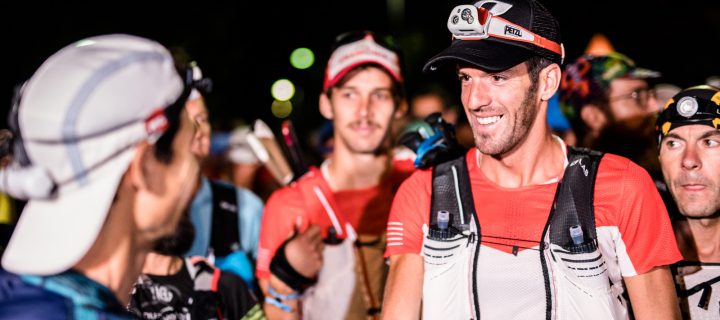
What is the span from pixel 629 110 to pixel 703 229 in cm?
185

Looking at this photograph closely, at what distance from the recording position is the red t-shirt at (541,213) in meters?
2.86

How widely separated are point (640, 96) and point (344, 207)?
8.16 ft

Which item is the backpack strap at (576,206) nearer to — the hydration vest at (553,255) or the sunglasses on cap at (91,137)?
the hydration vest at (553,255)

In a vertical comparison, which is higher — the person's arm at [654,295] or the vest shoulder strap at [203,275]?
A: the person's arm at [654,295]

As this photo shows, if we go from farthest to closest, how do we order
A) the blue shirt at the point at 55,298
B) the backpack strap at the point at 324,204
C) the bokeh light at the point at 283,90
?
the bokeh light at the point at 283,90 < the backpack strap at the point at 324,204 < the blue shirt at the point at 55,298

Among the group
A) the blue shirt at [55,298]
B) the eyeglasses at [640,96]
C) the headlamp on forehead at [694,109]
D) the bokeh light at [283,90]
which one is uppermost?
the headlamp on forehead at [694,109]

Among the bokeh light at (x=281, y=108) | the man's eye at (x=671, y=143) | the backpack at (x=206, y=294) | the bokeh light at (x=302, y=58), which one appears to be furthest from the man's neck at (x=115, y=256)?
the bokeh light at (x=281, y=108)

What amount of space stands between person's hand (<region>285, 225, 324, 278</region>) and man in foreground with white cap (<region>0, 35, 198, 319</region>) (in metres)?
1.60

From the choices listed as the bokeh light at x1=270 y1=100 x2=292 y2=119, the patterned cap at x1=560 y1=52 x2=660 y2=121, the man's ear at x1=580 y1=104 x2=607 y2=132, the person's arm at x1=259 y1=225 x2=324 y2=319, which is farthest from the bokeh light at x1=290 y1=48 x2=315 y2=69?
the person's arm at x1=259 y1=225 x2=324 y2=319

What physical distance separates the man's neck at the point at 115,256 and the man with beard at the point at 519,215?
3.52 ft

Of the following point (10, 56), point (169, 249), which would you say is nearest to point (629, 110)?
point (169, 249)

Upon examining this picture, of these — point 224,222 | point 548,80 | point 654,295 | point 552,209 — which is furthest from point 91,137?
point 224,222

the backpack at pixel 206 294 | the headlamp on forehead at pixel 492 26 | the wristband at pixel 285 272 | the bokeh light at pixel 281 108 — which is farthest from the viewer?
the bokeh light at pixel 281 108

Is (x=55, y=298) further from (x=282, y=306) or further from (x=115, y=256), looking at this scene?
(x=282, y=306)
